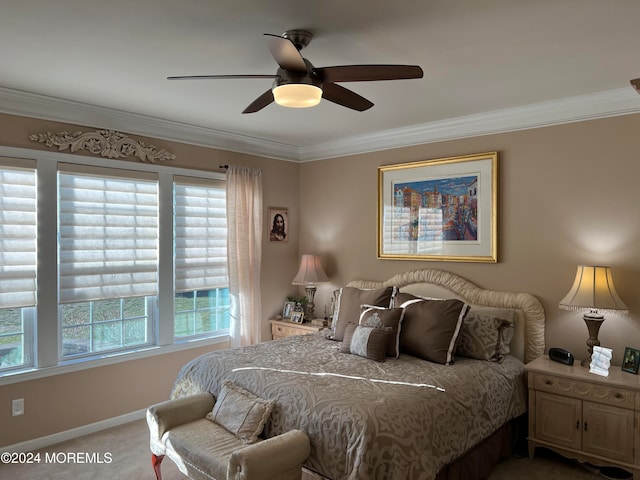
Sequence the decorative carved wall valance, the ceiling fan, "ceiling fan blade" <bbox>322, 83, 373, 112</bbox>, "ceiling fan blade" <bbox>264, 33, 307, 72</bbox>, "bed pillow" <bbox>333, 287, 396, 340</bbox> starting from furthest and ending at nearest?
"bed pillow" <bbox>333, 287, 396, 340</bbox>, the decorative carved wall valance, "ceiling fan blade" <bbox>322, 83, 373, 112</bbox>, the ceiling fan, "ceiling fan blade" <bbox>264, 33, 307, 72</bbox>

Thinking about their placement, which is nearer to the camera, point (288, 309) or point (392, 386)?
point (392, 386)

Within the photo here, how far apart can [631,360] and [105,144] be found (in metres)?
4.35

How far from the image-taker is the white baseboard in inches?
133

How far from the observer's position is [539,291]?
365 cm

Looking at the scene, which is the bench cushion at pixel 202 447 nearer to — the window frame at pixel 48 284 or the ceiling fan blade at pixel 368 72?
the window frame at pixel 48 284

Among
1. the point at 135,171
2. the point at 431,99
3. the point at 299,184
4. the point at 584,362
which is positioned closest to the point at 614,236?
the point at 584,362

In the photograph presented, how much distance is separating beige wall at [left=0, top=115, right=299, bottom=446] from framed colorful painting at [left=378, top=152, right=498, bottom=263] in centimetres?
125

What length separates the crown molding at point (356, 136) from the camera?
333 centimetres

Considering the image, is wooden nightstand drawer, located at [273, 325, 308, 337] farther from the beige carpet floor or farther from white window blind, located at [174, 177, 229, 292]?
the beige carpet floor

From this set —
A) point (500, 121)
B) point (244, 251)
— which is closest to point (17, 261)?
point (244, 251)

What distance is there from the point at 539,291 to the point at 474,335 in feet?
2.37

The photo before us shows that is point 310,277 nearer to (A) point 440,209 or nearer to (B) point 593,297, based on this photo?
(A) point 440,209

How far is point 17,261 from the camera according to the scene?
11.1 ft

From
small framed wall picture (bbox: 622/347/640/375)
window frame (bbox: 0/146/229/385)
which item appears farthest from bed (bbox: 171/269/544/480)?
window frame (bbox: 0/146/229/385)
